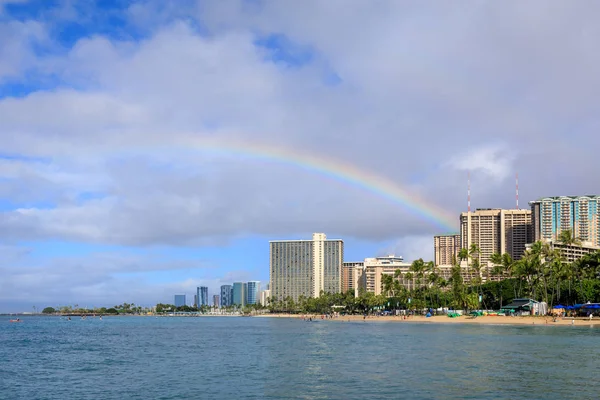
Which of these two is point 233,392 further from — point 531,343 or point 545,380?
point 531,343

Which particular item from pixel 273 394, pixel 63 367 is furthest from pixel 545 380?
pixel 63 367

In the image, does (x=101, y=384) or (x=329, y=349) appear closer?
(x=101, y=384)

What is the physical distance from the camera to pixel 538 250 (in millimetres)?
147000

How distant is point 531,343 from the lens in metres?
72.0

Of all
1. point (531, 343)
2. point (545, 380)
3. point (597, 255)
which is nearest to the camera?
point (545, 380)

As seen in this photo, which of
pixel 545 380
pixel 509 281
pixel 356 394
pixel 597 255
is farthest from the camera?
pixel 509 281

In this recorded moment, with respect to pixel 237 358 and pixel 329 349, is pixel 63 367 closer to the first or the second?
pixel 237 358

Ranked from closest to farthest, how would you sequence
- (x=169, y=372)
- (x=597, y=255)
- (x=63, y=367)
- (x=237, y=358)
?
(x=169, y=372)
(x=63, y=367)
(x=237, y=358)
(x=597, y=255)

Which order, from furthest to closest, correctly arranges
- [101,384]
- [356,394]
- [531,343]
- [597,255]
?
1. [597,255]
2. [531,343]
3. [101,384]
4. [356,394]

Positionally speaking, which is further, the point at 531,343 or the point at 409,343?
the point at 409,343

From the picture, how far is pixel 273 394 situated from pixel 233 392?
2.95m

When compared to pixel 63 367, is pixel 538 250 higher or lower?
higher

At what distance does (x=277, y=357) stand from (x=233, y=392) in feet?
81.6

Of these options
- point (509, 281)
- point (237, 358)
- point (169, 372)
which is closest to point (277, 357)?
point (237, 358)
